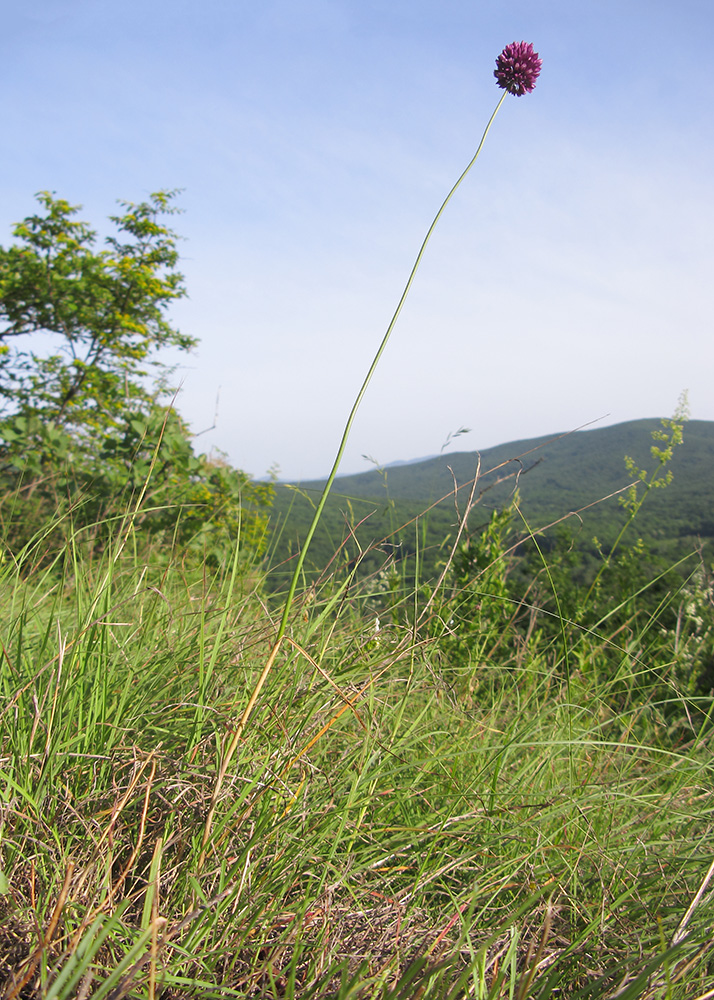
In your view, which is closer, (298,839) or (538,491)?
(298,839)

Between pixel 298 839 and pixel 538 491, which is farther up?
pixel 538 491

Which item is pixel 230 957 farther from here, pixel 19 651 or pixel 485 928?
pixel 19 651

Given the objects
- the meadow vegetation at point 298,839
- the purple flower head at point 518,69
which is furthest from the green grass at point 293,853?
the purple flower head at point 518,69

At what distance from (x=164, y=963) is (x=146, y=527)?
4.14 metres

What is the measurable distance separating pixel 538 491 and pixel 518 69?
17.9 m

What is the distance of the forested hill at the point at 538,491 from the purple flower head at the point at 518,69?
32.0 inches

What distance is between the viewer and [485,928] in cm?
105

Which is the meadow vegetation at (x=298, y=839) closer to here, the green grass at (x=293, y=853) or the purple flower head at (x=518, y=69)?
the green grass at (x=293, y=853)

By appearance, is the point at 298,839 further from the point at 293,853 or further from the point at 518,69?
the point at 518,69

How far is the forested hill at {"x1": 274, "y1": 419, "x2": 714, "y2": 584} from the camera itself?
1841 millimetres

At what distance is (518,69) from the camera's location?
1.32 m

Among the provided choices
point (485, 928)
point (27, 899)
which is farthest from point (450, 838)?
point (27, 899)

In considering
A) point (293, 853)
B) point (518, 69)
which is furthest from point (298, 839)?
point (518, 69)

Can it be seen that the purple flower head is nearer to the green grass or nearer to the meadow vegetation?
the meadow vegetation
